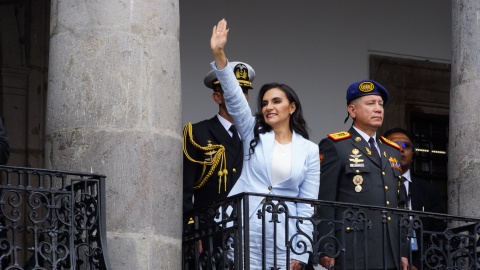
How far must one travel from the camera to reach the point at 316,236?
22.4 feet

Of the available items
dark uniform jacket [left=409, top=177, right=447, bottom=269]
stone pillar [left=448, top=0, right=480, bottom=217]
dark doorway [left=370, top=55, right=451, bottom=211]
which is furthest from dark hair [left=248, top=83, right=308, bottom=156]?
dark doorway [left=370, top=55, right=451, bottom=211]

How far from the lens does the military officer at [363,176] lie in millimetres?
7129

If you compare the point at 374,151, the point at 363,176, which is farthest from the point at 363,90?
the point at 363,176

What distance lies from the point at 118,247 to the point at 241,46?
451 cm

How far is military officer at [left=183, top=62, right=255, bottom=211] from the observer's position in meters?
7.41

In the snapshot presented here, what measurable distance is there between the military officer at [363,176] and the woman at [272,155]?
27 cm

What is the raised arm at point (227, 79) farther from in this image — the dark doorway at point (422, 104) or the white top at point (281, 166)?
the dark doorway at point (422, 104)

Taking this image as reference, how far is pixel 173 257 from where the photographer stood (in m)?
6.82

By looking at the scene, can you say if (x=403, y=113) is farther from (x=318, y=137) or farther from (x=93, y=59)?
(x=93, y=59)

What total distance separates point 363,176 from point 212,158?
1086 millimetres

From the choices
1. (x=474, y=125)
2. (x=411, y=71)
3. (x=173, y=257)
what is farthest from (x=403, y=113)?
(x=173, y=257)

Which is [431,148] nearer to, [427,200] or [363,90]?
[427,200]

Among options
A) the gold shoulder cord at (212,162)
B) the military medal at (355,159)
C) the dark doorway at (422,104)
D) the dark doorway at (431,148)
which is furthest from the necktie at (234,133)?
the dark doorway at (431,148)

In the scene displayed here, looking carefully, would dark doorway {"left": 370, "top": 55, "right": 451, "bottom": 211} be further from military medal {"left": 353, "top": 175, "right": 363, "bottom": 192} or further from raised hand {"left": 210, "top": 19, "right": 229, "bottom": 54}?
raised hand {"left": 210, "top": 19, "right": 229, "bottom": 54}
